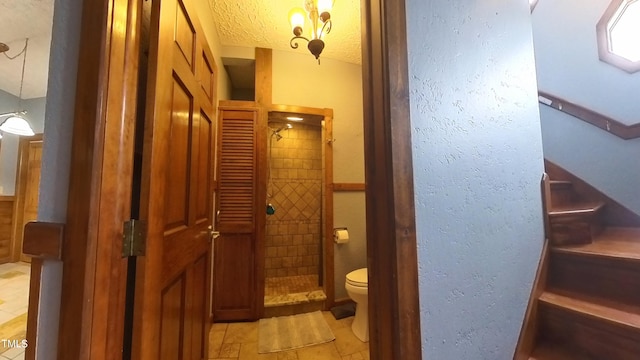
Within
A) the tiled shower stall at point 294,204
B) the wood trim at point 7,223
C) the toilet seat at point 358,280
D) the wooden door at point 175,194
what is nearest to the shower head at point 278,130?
the tiled shower stall at point 294,204

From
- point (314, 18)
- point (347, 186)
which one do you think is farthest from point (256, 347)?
point (314, 18)

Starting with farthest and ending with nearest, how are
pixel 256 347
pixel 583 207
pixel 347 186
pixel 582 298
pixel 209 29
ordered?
pixel 347 186
pixel 209 29
pixel 256 347
pixel 583 207
pixel 582 298

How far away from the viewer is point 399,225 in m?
0.60

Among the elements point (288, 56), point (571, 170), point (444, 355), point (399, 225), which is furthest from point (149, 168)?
point (571, 170)

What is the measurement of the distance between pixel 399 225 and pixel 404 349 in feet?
1.03

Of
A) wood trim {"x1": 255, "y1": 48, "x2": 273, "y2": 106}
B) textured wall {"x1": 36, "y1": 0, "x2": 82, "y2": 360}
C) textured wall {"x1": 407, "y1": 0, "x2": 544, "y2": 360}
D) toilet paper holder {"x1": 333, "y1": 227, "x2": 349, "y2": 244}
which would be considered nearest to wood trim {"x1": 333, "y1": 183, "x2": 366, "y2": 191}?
toilet paper holder {"x1": 333, "y1": 227, "x2": 349, "y2": 244}

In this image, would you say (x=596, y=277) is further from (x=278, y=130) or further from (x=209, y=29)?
(x=278, y=130)

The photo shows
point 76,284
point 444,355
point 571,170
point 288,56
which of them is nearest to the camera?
point 76,284

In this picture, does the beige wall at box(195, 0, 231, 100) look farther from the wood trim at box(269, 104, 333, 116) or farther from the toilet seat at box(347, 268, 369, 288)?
the toilet seat at box(347, 268, 369, 288)

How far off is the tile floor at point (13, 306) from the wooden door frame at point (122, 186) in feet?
5.78

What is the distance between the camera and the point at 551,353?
915mm

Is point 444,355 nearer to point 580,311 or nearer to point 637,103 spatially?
point 580,311

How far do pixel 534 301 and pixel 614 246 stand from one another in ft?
2.28

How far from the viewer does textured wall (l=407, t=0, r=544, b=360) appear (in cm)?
66
